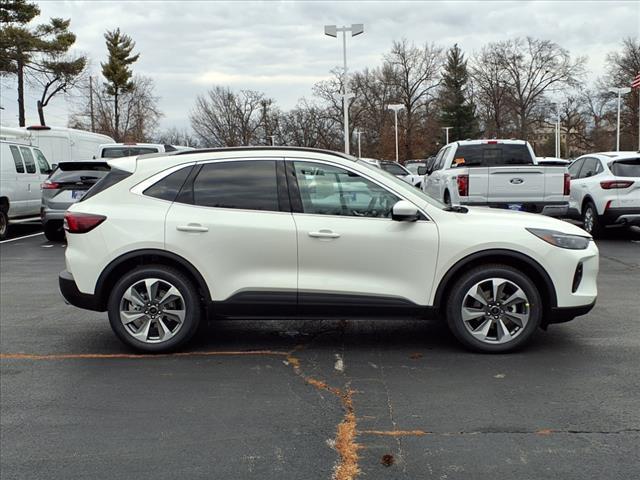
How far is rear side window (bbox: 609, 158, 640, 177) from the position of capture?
12.0 m

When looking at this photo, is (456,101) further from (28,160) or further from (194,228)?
(194,228)

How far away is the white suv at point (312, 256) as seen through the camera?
5.01m

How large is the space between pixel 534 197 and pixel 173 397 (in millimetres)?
8648

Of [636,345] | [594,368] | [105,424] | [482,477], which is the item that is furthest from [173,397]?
[636,345]

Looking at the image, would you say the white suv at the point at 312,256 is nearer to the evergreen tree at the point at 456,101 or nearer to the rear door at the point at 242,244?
the rear door at the point at 242,244

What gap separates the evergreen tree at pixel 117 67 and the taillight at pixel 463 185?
166 ft

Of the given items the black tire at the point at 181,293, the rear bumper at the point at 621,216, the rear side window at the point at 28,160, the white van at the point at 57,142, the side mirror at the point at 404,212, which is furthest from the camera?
the white van at the point at 57,142

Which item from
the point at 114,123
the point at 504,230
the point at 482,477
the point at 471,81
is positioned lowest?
the point at 482,477

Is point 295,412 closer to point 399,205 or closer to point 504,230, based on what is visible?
point 399,205

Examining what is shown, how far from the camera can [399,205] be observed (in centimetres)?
493

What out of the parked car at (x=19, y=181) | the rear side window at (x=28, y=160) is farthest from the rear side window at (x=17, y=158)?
the rear side window at (x=28, y=160)

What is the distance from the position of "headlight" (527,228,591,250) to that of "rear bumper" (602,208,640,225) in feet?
25.0

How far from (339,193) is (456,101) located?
78620 millimetres

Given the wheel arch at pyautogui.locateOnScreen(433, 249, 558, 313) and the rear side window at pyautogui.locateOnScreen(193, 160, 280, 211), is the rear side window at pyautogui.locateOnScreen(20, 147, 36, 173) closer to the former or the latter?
the rear side window at pyautogui.locateOnScreen(193, 160, 280, 211)
